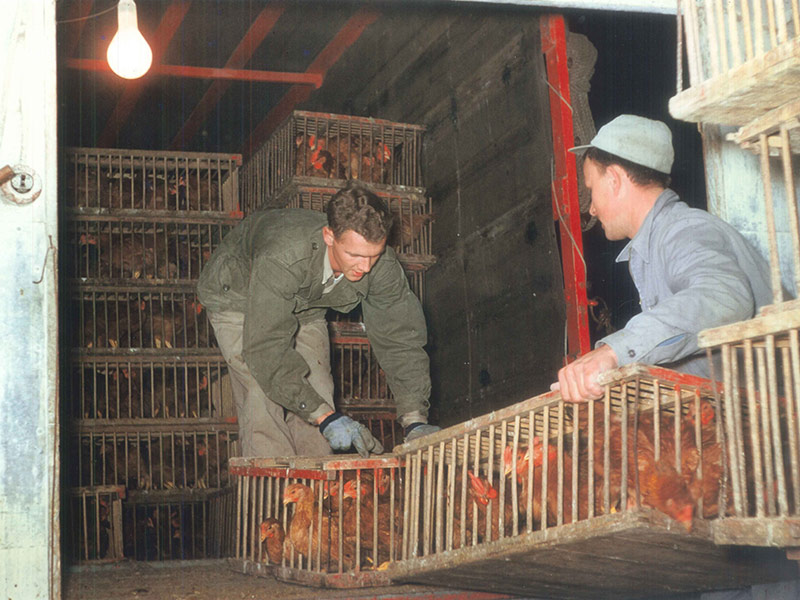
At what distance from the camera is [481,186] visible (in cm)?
673

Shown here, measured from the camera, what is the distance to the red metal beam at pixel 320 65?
8315 millimetres

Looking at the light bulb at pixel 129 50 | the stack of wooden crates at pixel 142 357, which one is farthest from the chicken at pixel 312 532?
the stack of wooden crates at pixel 142 357

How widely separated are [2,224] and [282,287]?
6.66 ft

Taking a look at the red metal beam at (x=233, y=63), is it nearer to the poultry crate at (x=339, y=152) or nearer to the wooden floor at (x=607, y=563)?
the poultry crate at (x=339, y=152)

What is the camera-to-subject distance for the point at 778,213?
3756 millimetres

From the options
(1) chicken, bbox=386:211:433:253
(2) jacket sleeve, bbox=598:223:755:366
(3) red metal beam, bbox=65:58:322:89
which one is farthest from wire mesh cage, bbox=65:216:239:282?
(2) jacket sleeve, bbox=598:223:755:366

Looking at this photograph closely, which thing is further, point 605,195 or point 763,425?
point 605,195

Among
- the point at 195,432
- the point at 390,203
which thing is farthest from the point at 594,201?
the point at 195,432

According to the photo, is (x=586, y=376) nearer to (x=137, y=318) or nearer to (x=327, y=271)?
(x=327, y=271)

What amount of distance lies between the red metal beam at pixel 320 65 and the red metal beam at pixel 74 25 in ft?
6.85

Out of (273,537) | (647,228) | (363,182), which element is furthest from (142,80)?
(647,228)

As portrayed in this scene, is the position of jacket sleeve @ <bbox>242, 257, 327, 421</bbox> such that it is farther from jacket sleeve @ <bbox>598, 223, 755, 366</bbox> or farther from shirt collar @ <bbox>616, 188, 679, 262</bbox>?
jacket sleeve @ <bbox>598, 223, 755, 366</bbox>

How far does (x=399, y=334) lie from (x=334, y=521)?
146cm

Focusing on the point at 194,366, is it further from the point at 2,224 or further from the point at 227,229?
the point at 2,224
